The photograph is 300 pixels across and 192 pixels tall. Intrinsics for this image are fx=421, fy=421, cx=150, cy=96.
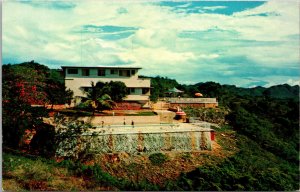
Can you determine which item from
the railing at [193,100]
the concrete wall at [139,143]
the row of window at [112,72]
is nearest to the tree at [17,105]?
the concrete wall at [139,143]

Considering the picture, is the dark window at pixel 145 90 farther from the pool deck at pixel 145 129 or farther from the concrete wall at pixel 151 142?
the concrete wall at pixel 151 142

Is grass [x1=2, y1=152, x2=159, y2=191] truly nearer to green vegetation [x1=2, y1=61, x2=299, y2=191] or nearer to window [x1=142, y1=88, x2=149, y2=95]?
green vegetation [x1=2, y1=61, x2=299, y2=191]

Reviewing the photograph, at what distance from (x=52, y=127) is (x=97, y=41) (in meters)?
2.20

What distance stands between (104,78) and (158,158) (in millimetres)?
2531

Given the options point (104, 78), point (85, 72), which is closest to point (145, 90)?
point (104, 78)

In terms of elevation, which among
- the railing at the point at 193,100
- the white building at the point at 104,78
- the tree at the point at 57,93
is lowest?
the railing at the point at 193,100

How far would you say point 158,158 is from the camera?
33.6 feet

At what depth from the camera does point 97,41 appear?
9258 mm

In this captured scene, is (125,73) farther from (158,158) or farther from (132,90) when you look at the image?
(158,158)

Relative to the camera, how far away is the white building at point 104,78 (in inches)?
426

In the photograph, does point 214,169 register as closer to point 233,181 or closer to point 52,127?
point 233,181

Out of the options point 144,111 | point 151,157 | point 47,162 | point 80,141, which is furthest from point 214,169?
point 47,162

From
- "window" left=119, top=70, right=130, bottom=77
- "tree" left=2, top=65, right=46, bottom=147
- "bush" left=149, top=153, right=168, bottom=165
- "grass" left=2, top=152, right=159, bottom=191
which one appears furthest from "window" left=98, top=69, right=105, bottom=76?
"grass" left=2, top=152, right=159, bottom=191

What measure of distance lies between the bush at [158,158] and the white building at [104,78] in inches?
65.9
